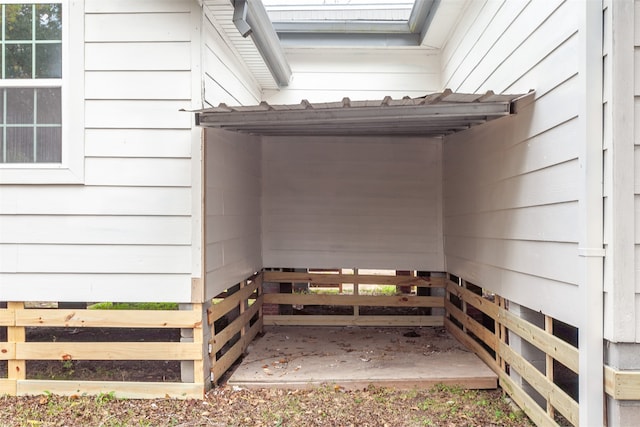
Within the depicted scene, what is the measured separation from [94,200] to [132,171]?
1.26 ft

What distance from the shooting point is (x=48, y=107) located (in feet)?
12.1

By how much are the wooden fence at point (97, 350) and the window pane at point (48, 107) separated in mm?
1515

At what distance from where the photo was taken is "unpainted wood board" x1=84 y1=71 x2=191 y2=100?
12.1 ft

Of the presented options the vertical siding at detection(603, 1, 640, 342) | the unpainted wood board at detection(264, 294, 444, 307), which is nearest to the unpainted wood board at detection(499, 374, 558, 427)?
the vertical siding at detection(603, 1, 640, 342)

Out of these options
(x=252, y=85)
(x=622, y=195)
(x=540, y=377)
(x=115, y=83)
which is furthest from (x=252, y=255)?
(x=622, y=195)

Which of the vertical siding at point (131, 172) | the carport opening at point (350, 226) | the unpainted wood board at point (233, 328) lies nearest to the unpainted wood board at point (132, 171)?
the vertical siding at point (131, 172)

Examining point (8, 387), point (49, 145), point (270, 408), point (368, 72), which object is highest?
point (368, 72)

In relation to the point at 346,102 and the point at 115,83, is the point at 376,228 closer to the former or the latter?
the point at 346,102

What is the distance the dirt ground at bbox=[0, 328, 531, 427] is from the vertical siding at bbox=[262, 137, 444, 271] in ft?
7.55

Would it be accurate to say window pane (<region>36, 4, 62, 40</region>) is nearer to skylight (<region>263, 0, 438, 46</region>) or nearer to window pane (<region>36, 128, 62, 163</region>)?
window pane (<region>36, 128, 62, 163</region>)

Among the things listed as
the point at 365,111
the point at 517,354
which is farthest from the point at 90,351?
the point at 517,354

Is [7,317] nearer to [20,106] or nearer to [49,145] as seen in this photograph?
[49,145]

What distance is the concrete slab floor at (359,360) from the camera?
4.06 meters

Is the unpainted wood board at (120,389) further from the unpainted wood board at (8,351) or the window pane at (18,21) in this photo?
the window pane at (18,21)
